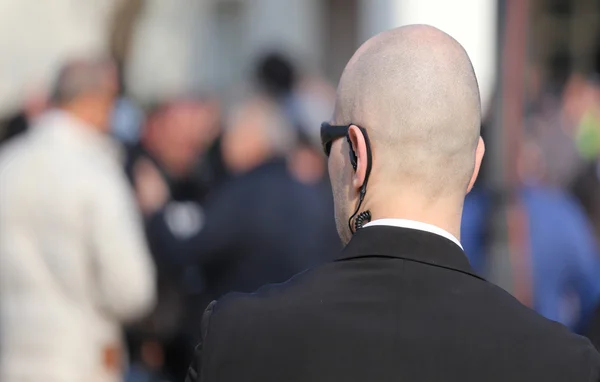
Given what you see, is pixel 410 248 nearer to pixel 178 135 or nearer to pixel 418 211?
pixel 418 211

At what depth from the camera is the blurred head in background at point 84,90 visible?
16.5 ft

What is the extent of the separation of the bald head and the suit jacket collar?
83 mm

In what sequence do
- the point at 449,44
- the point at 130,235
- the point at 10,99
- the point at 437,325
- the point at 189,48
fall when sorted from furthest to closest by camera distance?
the point at 189,48, the point at 10,99, the point at 130,235, the point at 449,44, the point at 437,325

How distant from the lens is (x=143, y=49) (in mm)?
16672

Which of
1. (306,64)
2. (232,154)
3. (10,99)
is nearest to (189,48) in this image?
A: (306,64)

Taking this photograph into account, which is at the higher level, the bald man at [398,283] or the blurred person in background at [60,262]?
the bald man at [398,283]

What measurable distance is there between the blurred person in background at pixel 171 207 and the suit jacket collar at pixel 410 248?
3741 millimetres

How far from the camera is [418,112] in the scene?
6.81ft

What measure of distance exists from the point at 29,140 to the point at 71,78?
32 centimetres

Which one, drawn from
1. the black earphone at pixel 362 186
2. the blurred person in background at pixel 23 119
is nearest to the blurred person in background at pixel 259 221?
the blurred person in background at pixel 23 119

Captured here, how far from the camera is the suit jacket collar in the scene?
203 centimetres

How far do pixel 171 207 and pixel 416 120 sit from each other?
182 inches

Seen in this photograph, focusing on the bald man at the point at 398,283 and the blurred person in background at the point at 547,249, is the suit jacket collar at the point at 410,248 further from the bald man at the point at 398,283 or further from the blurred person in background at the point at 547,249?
the blurred person in background at the point at 547,249

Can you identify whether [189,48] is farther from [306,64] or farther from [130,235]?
[130,235]
